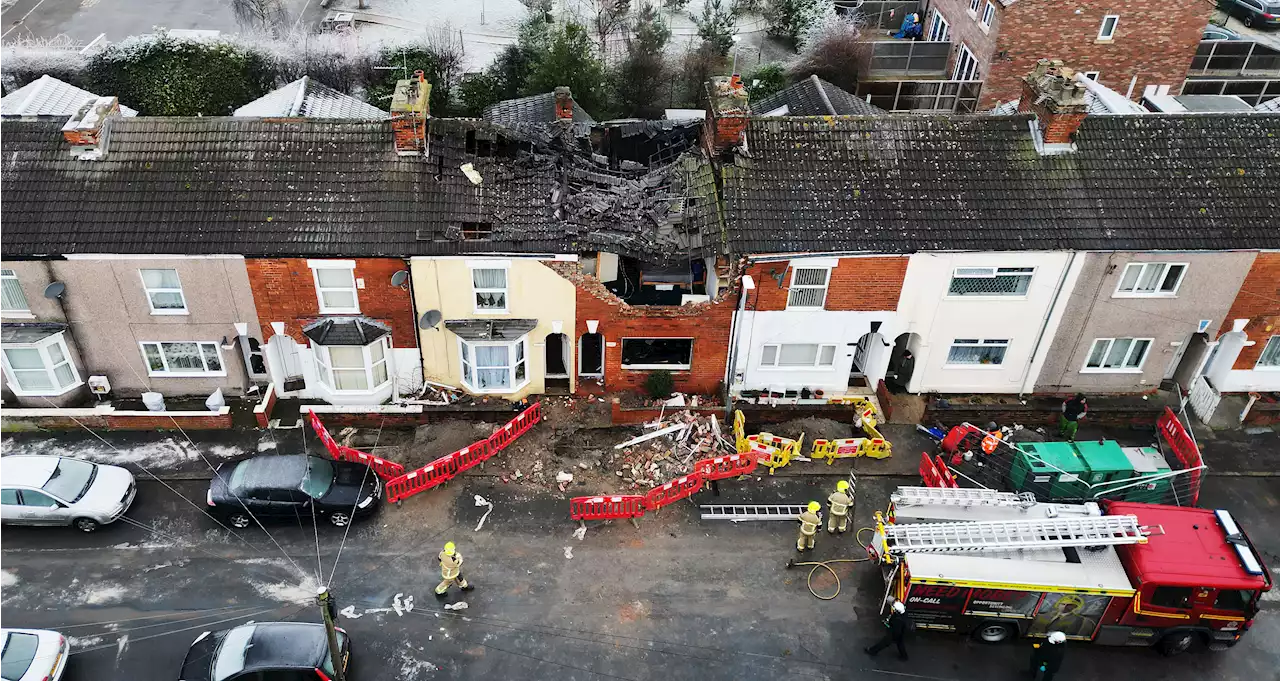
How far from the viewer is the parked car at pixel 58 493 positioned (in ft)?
66.9

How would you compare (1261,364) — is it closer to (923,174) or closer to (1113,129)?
(1113,129)

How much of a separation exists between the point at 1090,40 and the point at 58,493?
38468mm

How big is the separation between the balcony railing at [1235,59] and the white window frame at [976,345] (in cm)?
2296

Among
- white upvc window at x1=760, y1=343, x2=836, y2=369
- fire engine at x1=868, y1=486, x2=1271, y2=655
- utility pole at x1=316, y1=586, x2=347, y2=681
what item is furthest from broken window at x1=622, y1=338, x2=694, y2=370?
utility pole at x1=316, y1=586, x2=347, y2=681

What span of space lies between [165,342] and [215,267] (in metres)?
3.15

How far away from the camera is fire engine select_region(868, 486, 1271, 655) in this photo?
17906mm

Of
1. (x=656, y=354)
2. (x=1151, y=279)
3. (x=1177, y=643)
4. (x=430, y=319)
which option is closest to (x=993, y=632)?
(x=1177, y=643)

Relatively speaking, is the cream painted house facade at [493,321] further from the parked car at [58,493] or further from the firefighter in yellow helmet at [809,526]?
the parked car at [58,493]

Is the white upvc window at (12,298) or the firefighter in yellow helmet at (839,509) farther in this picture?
the white upvc window at (12,298)

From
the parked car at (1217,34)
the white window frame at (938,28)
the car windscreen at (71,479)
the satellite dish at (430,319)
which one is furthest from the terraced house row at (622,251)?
the parked car at (1217,34)

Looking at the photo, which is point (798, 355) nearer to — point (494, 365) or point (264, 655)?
point (494, 365)

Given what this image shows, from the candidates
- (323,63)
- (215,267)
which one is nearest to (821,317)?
(215,267)

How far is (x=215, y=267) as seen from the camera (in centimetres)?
2214

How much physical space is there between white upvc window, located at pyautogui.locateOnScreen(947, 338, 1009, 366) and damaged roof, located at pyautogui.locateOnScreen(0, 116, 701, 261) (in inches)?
303
